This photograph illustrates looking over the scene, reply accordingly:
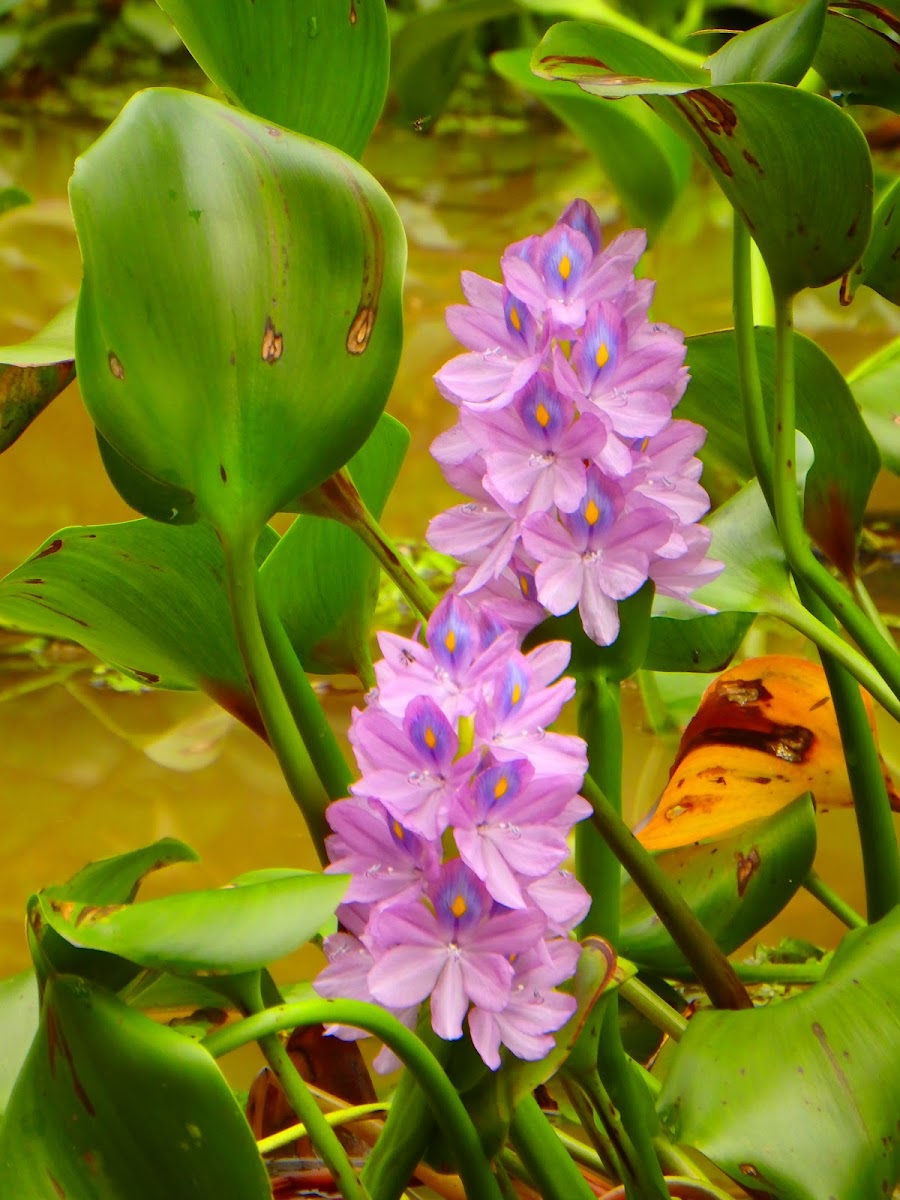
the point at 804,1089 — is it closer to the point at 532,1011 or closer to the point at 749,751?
the point at 532,1011

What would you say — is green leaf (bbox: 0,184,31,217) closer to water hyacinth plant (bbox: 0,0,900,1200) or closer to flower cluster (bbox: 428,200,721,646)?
water hyacinth plant (bbox: 0,0,900,1200)

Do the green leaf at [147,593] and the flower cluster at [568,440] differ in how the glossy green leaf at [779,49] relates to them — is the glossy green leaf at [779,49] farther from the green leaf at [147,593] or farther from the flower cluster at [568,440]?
the green leaf at [147,593]

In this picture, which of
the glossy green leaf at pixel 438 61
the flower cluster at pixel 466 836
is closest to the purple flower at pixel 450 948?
the flower cluster at pixel 466 836

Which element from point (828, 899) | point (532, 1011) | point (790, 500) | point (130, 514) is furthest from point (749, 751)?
point (130, 514)

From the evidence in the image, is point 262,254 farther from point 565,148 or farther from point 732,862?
point 565,148

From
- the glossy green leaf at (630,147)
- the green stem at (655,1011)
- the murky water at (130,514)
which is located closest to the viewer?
the green stem at (655,1011)

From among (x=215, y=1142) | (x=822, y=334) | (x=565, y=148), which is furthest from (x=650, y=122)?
(x=565, y=148)

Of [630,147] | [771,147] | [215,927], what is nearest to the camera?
[215,927]
